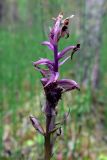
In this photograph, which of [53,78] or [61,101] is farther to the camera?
[61,101]

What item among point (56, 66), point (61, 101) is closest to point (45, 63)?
point (56, 66)

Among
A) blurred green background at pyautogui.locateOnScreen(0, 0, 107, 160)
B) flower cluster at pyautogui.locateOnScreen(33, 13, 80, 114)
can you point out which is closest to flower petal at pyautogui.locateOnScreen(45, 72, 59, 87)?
flower cluster at pyautogui.locateOnScreen(33, 13, 80, 114)

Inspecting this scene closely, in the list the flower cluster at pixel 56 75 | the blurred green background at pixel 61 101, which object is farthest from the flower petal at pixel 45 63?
the blurred green background at pixel 61 101

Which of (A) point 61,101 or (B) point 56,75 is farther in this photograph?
Answer: (A) point 61,101

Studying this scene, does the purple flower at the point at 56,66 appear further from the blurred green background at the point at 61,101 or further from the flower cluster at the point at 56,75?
the blurred green background at the point at 61,101

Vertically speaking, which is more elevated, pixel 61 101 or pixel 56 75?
pixel 56 75

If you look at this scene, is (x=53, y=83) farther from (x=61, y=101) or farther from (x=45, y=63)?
(x=61, y=101)

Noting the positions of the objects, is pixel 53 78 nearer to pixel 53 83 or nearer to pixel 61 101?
pixel 53 83

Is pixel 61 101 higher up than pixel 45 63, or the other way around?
pixel 45 63

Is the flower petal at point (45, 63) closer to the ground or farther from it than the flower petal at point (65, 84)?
farther from it

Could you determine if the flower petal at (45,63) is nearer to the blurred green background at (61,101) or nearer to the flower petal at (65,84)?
the flower petal at (65,84)

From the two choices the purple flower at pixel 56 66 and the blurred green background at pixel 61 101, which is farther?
the blurred green background at pixel 61 101
